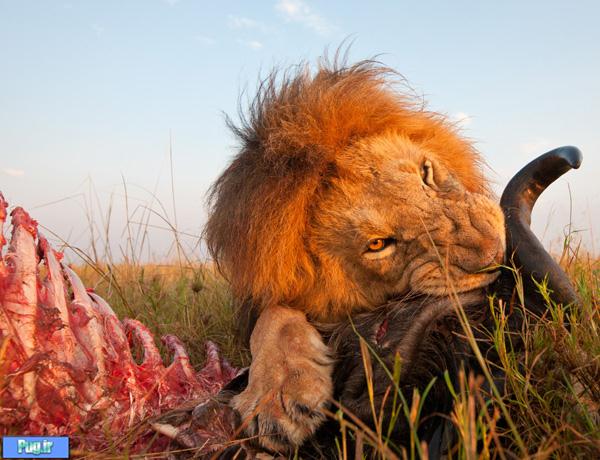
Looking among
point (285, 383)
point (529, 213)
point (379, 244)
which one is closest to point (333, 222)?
point (379, 244)

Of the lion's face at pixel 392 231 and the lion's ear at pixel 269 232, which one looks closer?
the lion's face at pixel 392 231

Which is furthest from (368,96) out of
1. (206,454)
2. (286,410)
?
(206,454)

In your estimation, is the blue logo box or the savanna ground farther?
the blue logo box

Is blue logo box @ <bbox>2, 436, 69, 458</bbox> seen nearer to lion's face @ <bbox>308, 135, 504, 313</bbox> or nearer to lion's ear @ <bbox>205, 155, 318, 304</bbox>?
lion's ear @ <bbox>205, 155, 318, 304</bbox>

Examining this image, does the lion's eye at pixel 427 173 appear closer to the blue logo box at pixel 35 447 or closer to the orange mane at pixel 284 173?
the orange mane at pixel 284 173

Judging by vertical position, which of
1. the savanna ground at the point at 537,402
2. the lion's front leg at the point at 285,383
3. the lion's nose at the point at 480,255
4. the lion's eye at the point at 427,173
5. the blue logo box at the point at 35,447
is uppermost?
the lion's eye at the point at 427,173

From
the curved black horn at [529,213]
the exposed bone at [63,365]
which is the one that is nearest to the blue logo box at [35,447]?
the exposed bone at [63,365]

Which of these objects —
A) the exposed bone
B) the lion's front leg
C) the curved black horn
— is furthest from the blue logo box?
the curved black horn

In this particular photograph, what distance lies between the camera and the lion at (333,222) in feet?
6.78

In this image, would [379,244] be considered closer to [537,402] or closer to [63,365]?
[537,402]

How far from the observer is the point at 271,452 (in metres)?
1.65

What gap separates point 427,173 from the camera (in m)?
2.36

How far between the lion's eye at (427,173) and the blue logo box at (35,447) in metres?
1.72

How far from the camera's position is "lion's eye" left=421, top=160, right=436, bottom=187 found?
7.64 feet
